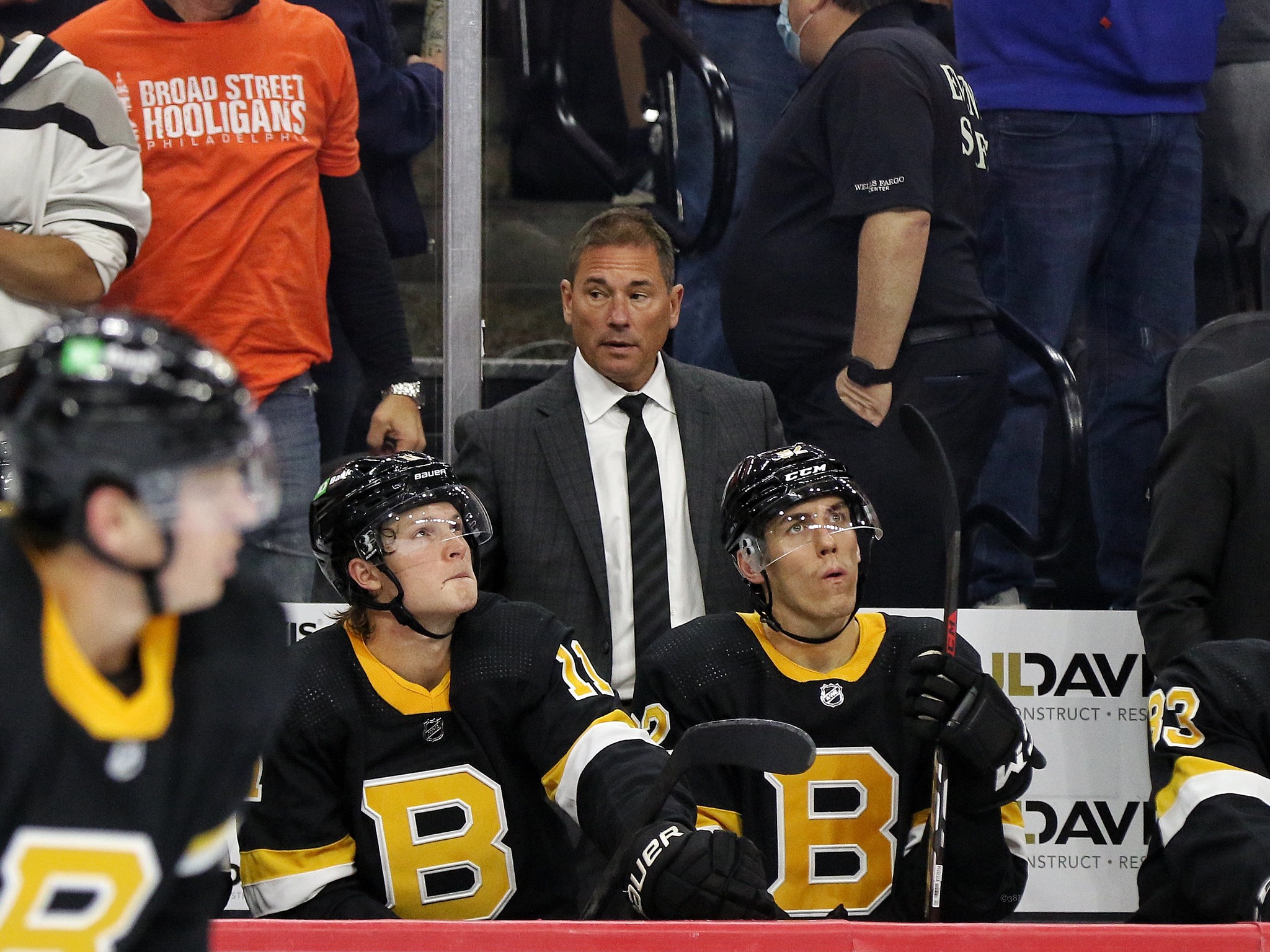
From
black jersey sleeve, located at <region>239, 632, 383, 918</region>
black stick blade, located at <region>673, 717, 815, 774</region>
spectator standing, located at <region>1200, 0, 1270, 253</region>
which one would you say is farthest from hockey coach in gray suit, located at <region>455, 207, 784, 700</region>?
spectator standing, located at <region>1200, 0, 1270, 253</region>

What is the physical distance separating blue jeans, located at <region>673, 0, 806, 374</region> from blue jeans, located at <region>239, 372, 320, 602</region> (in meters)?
0.86

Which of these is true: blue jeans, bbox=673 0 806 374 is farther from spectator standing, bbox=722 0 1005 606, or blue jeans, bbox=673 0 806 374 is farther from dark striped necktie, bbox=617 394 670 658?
dark striped necktie, bbox=617 394 670 658

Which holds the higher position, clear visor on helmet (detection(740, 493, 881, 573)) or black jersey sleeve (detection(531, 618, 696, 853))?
clear visor on helmet (detection(740, 493, 881, 573))

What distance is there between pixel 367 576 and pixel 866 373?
5.34 ft

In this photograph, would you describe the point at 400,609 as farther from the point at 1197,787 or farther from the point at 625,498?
the point at 1197,787

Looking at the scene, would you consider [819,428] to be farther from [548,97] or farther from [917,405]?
[548,97]

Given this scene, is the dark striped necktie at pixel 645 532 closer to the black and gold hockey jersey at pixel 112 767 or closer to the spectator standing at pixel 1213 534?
the spectator standing at pixel 1213 534

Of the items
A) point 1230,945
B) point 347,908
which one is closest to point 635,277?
point 347,908

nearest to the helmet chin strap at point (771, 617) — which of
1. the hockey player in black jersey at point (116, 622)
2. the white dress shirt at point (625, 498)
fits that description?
the white dress shirt at point (625, 498)

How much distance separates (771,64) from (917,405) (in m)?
0.86

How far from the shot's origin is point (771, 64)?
3596mm

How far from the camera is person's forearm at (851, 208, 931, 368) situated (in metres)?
3.60

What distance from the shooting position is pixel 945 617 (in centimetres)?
251

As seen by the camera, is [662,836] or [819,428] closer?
[662,836]
